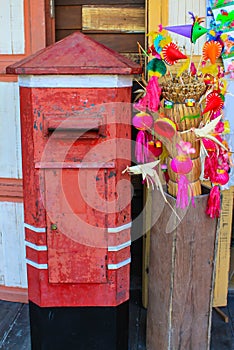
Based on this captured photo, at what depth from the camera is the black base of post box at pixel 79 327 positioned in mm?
2229

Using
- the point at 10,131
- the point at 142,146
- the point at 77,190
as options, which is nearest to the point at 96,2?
the point at 10,131

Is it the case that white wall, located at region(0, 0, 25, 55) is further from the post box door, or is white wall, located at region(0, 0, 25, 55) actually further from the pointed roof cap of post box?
the post box door

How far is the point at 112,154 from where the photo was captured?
205cm

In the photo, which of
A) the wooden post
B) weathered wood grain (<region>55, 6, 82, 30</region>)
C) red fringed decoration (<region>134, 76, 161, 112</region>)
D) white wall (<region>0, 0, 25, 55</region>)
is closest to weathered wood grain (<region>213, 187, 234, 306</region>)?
the wooden post

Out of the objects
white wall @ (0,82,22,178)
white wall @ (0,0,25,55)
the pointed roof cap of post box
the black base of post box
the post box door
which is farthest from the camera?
white wall @ (0,82,22,178)

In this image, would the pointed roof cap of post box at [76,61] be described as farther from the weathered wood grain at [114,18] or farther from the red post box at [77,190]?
the weathered wood grain at [114,18]

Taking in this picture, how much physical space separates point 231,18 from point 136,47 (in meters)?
0.58

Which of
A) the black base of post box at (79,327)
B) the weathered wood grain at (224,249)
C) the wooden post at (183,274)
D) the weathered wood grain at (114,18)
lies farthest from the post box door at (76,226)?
the weathered wood grain at (114,18)

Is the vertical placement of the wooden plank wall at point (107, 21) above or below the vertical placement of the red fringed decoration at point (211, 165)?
above

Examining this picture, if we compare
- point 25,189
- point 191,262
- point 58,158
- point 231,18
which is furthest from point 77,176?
point 231,18

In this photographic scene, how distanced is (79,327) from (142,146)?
36.9 inches

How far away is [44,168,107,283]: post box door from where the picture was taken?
208 cm

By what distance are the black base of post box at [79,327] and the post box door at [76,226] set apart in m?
0.17

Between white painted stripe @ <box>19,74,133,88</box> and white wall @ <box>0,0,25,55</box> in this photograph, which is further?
white wall @ <box>0,0,25,55</box>
